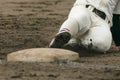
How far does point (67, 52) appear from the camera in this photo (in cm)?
704

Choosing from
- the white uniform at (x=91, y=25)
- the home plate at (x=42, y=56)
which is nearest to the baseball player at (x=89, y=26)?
→ the white uniform at (x=91, y=25)

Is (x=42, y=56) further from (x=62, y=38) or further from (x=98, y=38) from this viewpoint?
(x=98, y=38)

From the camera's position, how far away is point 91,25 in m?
7.80

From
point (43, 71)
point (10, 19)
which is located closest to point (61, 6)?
point (10, 19)

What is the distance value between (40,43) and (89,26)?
110 centimetres

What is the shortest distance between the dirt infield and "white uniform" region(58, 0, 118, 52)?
177 millimetres

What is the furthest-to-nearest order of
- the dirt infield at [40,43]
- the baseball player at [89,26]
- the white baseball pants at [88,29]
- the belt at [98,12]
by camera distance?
the belt at [98,12]
the white baseball pants at [88,29]
the baseball player at [89,26]
the dirt infield at [40,43]

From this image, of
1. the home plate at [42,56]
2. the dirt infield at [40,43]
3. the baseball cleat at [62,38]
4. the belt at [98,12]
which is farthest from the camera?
the belt at [98,12]

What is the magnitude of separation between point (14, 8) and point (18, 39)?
3.99m

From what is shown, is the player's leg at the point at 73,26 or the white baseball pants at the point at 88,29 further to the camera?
the white baseball pants at the point at 88,29

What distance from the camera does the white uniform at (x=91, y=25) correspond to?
294 inches

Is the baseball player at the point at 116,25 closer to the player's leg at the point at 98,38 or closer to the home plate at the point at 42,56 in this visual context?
the player's leg at the point at 98,38

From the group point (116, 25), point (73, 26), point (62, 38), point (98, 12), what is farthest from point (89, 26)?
point (62, 38)

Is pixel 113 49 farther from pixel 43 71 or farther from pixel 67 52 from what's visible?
pixel 43 71
